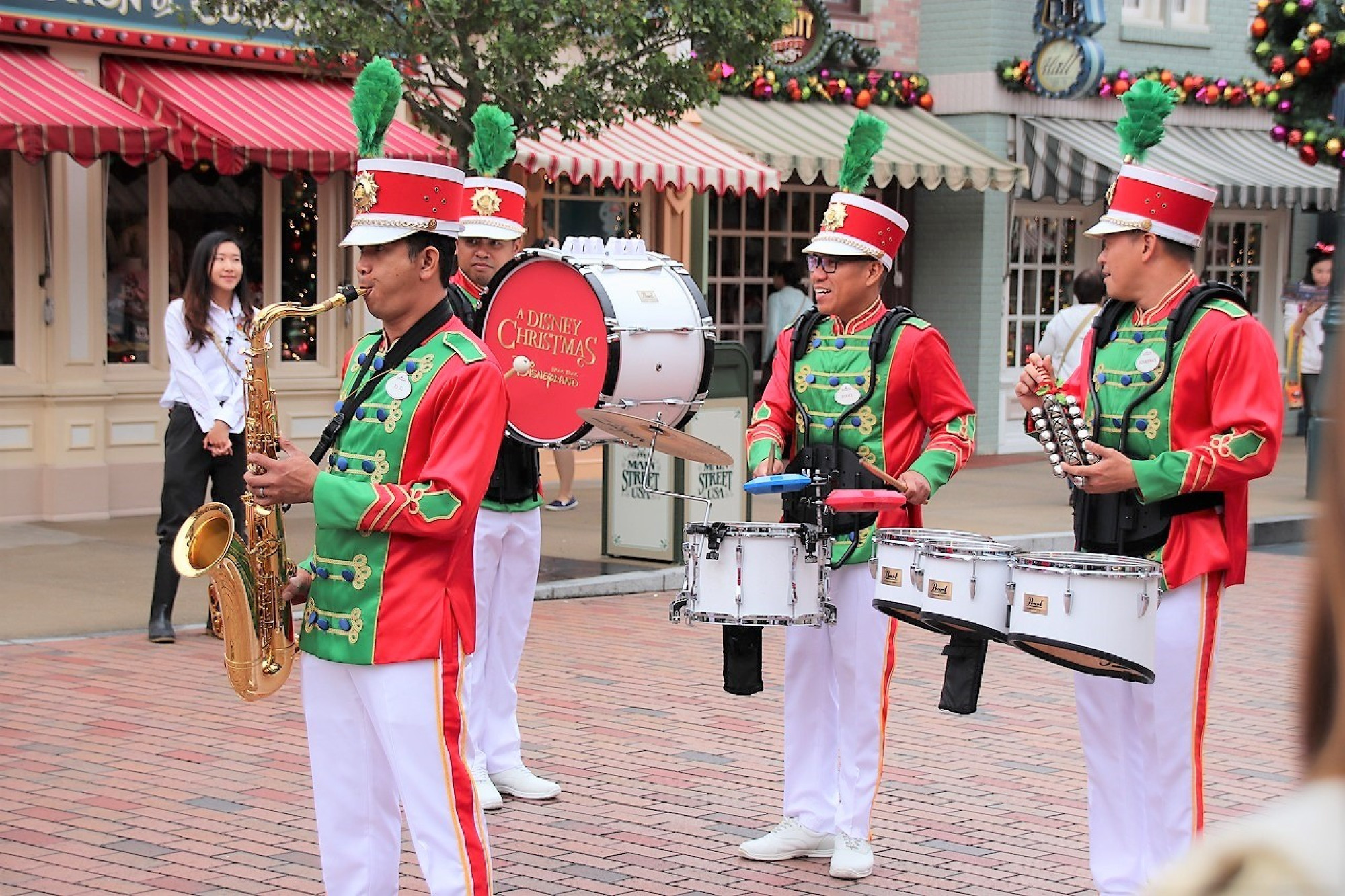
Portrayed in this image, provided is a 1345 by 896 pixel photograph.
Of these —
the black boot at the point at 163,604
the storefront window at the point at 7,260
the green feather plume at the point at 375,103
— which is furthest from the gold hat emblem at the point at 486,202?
the storefront window at the point at 7,260

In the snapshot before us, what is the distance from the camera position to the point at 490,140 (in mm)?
6906

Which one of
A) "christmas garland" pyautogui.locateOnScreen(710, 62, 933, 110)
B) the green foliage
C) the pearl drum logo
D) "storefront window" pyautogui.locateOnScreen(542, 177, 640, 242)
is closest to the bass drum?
the green foliage

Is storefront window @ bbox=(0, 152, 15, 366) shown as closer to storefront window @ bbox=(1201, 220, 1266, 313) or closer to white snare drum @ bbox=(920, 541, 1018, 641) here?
white snare drum @ bbox=(920, 541, 1018, 641)

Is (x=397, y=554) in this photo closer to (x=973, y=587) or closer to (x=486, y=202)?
(x=973, y=587)

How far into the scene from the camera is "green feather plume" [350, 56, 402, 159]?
4512mm

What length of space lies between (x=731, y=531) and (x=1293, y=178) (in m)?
16.5

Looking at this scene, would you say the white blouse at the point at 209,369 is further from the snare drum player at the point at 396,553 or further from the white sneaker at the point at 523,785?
→ the snare drum player at the point at 396,553

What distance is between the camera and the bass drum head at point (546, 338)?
20.6 ft

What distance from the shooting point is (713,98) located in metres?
12.0

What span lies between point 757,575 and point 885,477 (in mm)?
479

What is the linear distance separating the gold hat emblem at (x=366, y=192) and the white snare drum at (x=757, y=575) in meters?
1.54

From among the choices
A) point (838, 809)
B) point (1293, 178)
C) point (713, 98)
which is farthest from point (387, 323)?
point (1293, 178)

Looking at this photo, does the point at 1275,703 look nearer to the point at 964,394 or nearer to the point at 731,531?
the point at 964,394

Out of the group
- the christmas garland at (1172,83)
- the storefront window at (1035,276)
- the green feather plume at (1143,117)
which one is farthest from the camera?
the storefront window at (1035,276)
